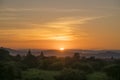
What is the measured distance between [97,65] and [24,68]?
253 inches

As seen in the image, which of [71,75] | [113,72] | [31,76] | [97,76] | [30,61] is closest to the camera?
[71,75]

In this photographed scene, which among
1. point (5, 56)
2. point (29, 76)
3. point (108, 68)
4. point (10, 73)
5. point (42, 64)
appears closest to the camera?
point (10, 73)

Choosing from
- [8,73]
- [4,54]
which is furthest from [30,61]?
[8,73]

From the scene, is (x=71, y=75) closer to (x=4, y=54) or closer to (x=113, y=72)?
(x=113, y=72)

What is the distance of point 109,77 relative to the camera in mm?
23906

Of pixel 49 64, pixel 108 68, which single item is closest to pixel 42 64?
pixel 49 64

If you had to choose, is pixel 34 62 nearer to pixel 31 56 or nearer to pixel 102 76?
pixel 31 56

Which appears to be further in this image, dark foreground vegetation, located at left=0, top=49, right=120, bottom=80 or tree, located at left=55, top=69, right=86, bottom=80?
tree, located at left=55, top=69, right=86, bottom=80

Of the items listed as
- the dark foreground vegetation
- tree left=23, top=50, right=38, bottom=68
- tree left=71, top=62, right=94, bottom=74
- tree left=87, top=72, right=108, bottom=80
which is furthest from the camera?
tree left=23, top=50, right=38, bottom=68

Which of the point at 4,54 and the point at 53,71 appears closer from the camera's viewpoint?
the point at 53,71

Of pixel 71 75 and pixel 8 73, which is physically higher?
pixel 8 73

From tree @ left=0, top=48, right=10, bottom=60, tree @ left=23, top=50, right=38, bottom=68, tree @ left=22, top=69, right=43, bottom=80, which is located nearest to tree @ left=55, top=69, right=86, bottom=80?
tree @ left=22, top=69, right=43, bottom=80

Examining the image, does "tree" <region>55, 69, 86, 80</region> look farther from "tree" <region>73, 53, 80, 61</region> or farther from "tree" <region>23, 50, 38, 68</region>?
"tree" <region>73, 53, 80, 61</region>

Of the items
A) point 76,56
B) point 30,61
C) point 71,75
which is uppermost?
point 76,56
